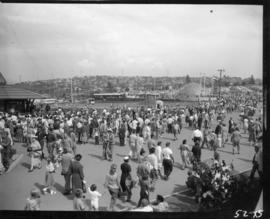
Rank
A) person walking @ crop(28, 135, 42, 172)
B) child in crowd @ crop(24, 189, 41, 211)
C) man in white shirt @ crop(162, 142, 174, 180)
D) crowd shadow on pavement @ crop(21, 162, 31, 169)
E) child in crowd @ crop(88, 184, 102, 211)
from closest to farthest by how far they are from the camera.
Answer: child in crowd @ crop(24, 189, 41, 211)
child in crowd @ crop(88, 184, 102, 211)
man in white shirt @ crop(162, 142, 174, 180)
person walking @ crop(28, 135, 42, 172)
crowd shadow on pavement @ crop(21, 162, 31, 169)

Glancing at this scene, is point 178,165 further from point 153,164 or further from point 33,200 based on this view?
point 33,200

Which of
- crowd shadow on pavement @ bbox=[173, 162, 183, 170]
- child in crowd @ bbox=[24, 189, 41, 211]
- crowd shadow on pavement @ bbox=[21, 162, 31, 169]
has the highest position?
child in crowd @ bbox=[24, 189, 41, 211]

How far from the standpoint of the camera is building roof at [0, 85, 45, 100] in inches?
827

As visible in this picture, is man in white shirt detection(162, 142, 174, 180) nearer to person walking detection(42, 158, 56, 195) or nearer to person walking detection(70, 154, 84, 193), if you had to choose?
person walking detection(70, 154, 84, 193)

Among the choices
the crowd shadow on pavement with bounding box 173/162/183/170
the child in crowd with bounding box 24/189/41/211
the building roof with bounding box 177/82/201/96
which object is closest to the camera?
the child in crowd with bounding box 24/189/41/211

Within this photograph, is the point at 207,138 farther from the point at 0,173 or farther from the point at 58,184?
the point at 0,173

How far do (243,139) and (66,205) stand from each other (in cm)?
1150

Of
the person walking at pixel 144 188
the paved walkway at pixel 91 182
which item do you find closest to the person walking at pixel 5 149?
the paved walkway at pixel 91 182

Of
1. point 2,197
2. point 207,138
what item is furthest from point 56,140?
point 207,138

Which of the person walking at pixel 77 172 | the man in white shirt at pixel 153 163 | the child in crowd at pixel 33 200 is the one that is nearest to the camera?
the child in crowd at pixel 33 200

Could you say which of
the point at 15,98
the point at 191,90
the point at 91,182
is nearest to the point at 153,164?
the point at 91,182

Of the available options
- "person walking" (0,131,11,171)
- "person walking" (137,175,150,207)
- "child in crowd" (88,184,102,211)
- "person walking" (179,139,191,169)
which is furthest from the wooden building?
"person walking" (137,175,150,207)

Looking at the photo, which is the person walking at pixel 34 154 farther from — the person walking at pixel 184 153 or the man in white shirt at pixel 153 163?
the person walking at pixel 184 153

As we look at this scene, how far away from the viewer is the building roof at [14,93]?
827 inches
